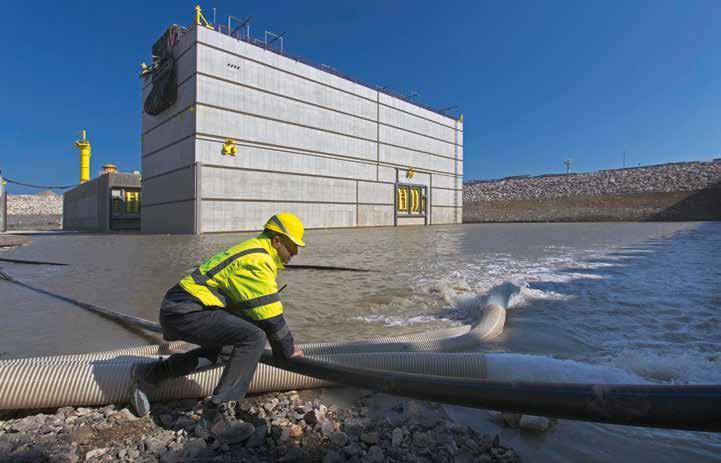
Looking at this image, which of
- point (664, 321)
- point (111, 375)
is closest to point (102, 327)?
point (111, 375)

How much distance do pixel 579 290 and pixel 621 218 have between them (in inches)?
1749

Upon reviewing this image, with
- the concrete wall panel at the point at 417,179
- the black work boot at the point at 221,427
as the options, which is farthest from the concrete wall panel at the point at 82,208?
the black work boot at the point at 221,427

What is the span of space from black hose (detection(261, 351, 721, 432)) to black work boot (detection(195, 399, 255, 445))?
0.89 m

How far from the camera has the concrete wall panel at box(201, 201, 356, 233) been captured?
22.5 metres

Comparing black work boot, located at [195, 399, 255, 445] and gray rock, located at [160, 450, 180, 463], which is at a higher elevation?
black work boot, located at [195, 399, 255, 445]

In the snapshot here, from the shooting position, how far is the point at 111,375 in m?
2.51

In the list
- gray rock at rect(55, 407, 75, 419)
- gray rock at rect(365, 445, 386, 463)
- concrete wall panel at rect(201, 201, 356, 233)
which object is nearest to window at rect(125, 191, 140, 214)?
concrete wall panel at rect(201, 201, 356, 233)

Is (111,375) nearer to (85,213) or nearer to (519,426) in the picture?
(519,426)

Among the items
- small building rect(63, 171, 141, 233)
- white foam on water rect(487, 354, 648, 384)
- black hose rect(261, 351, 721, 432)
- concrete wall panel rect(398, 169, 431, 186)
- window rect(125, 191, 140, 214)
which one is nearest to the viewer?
black hose rect(261, 351, 721, 432)

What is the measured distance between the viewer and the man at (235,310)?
7.54ft

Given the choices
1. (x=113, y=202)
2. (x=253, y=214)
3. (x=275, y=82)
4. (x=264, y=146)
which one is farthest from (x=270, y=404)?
(x=113, y=202)

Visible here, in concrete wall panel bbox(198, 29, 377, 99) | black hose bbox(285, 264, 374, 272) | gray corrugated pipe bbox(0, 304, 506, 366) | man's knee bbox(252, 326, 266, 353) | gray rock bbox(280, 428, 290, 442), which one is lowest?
gray rock bbox(280, 428, 290, 442)

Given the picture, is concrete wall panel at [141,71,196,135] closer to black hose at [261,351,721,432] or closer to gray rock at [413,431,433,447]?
gray rock at [413,431,433,447]

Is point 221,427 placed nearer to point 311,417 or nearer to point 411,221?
point 311,417
